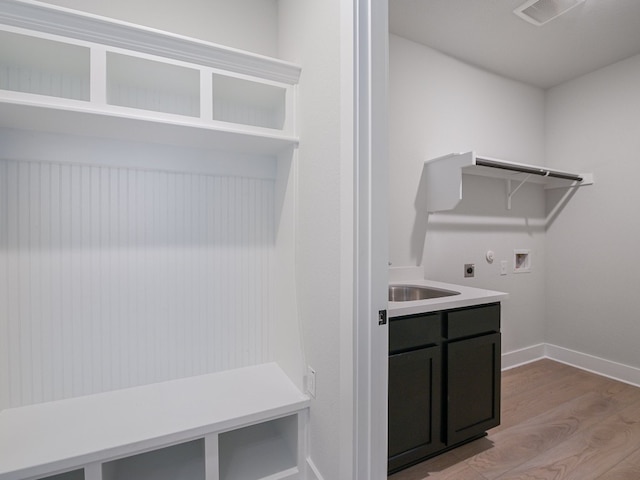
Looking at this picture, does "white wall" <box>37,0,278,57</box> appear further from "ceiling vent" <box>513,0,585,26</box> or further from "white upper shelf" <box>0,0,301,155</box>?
"ceiling vent" <box>513,0,585,26</box>

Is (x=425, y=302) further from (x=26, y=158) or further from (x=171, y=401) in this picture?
(x=26, y=158)

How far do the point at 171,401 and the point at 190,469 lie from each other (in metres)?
0.31

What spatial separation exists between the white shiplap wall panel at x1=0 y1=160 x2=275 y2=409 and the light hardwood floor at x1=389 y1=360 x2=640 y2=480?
1.23 metres

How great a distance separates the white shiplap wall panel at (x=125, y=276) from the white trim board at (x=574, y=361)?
2281 mm

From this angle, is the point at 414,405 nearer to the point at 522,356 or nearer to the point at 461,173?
the point at 461,173

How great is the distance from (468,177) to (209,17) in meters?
2.08

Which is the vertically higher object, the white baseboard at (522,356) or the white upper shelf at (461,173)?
the white upper shelf at (461,173)

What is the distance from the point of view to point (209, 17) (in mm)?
1689

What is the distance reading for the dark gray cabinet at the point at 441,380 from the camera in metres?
1.45

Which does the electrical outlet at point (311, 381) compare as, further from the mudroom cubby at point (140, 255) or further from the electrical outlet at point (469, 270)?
the electrical outlet at point (469, 270)

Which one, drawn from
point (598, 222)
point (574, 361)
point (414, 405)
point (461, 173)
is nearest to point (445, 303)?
→ point (414, 405)

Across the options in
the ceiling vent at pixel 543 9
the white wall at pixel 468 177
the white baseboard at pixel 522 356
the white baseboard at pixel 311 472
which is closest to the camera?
the white baseboard at pixel 311 472

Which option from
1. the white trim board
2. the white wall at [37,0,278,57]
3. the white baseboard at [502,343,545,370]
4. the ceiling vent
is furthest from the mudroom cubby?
the white trim board

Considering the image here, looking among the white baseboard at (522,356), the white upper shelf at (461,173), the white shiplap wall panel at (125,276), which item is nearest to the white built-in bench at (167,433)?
the white shiplap wall panel at (125,276)
